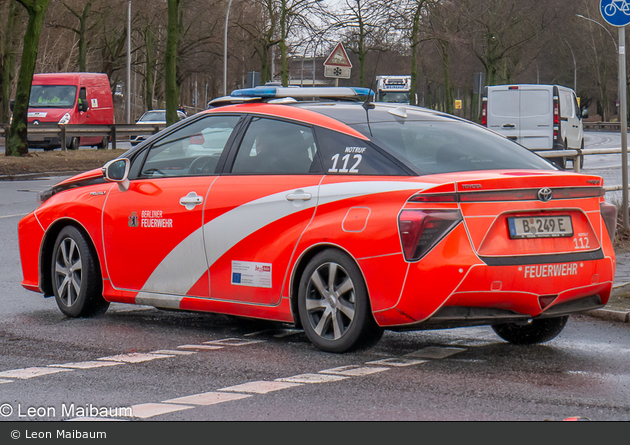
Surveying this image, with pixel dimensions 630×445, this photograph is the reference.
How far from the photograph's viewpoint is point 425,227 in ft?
17.2

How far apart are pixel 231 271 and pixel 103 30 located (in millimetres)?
50231

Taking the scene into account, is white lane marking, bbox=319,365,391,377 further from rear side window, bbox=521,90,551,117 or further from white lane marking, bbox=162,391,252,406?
rear side window, bbox=521,90,551,117

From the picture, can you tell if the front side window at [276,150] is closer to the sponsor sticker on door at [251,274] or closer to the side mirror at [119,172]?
the sponsor sticker on door at [251,274]

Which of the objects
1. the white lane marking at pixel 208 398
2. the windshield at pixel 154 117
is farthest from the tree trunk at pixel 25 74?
the white lane marking at pixel 208 398

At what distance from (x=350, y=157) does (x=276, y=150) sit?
2.06 feet

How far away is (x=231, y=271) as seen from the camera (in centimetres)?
628

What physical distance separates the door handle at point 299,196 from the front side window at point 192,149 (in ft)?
2.62

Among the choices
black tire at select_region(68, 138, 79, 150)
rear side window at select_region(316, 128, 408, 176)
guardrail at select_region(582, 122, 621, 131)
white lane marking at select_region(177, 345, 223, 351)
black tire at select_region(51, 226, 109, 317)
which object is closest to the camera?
rear side window at select_region(316, 128, 408, 176)

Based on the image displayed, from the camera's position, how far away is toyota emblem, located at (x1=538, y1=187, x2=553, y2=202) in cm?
541

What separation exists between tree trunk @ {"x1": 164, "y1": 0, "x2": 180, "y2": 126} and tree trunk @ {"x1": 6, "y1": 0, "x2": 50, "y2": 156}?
183 inches

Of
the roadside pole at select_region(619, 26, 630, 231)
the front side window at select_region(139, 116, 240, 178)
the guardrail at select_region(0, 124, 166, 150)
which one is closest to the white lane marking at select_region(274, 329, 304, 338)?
the front side window at select_region(139, 116, 240, 178)

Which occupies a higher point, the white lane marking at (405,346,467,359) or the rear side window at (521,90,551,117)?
the rear side window at (521,90,551,117)

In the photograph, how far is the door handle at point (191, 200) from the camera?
21.1 ft
